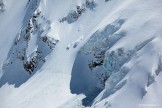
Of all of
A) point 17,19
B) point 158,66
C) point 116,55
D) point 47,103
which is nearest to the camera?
point 158,66

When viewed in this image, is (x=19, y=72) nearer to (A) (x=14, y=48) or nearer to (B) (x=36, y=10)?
(A) (x=14, y=48)

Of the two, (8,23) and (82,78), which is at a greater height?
(8,23)

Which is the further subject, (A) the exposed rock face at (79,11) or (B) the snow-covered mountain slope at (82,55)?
(A) the exposed rock face at (79,11)

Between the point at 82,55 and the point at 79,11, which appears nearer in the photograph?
the point at 82,55

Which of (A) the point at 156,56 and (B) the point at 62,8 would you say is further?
(B) the point at 62,8

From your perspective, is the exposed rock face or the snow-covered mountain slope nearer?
the snow-covered mountain slope

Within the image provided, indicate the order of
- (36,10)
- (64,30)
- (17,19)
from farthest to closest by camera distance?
(17,19), (36,10), (64,30)

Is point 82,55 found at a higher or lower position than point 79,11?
lower

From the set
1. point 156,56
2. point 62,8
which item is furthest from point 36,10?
point 156,56
